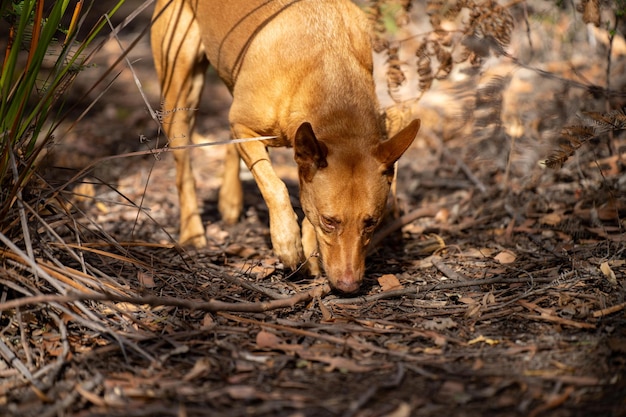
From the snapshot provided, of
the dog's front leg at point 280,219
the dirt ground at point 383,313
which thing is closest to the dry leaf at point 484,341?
the dirt ground at point 383,313

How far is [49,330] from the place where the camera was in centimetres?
375

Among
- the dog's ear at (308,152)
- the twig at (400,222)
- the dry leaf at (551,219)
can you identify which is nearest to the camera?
the dog's ear at (308,152)

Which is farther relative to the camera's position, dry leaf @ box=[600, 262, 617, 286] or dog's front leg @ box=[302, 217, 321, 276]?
dog's front leg @ box=[302, 217, 321, 276]

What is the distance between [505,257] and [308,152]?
5.39 ft

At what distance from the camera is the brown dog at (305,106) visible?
4230 millimetres

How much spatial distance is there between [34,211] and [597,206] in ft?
13.0

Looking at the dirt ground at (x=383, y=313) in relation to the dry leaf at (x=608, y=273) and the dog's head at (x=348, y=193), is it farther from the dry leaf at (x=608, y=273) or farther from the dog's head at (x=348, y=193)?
the dog's head at (x=348, y=193)

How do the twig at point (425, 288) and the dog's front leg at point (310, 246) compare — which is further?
the dog's front leg at point (310, 246)

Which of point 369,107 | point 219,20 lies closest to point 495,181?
point 369,107

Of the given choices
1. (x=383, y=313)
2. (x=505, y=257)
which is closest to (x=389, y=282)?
(x=383, y=313)

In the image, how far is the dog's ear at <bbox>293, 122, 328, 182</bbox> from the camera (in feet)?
13.2

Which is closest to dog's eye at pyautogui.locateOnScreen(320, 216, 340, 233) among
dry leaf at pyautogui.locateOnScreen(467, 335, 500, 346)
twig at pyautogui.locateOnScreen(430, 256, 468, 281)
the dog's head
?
the dog's head

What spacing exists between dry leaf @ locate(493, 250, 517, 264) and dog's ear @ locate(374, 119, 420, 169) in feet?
3.75

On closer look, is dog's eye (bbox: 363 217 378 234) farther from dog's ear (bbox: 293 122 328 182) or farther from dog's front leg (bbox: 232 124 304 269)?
dog's front leg (bbox: 232 124 304 269)
